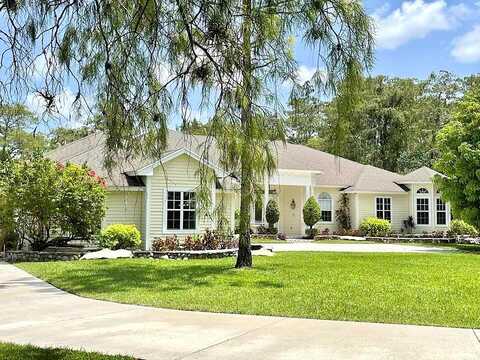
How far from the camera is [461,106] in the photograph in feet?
81.2

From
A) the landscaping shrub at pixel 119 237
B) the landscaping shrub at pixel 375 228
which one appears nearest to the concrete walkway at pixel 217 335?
the landscaping shrub at pixel 119 237

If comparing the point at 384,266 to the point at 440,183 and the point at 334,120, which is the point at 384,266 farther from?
the point at 334,120

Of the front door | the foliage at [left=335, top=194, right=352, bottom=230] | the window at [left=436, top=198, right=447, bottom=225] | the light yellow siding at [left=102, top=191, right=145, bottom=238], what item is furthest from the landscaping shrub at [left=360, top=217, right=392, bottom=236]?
the light yellow siding at [left=102, top=191, right=145, bottom=238]

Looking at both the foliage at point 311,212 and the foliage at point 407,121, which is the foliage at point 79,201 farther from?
the foliage at point 407,121

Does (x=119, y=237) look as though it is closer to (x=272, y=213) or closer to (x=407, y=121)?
(x=272, y=213)

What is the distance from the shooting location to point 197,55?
474 centimetres

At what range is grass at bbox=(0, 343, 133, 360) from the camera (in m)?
6.22

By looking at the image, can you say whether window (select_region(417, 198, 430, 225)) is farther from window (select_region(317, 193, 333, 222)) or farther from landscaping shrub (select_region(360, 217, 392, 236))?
window (select_region(317, 193, 333, 222))

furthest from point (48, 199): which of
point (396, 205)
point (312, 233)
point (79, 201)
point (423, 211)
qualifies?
point (423, 211)

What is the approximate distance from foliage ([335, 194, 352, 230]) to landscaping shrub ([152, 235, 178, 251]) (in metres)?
14.8

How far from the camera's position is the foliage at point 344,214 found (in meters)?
33.1

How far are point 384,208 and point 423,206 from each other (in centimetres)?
224

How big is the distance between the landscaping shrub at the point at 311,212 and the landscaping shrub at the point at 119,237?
12358 millimetres

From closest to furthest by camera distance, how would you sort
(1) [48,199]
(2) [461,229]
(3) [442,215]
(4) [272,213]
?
(1) [48,199] → (4) [272,213] → (2) [461,229] → (3) [442,215]
